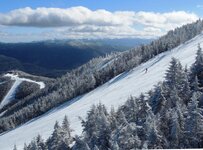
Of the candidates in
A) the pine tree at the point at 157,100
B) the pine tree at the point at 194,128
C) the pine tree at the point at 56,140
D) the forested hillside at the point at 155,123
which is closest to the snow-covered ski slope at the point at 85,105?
the pine tree at the point at 56,140

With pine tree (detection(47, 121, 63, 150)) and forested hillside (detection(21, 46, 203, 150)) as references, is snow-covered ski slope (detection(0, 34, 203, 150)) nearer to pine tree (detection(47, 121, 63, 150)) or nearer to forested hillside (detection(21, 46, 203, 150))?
pine tree (detection(47, 121, 63, 150))

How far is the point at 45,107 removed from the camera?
159500mm

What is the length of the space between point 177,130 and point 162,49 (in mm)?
147160

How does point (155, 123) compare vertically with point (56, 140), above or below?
above

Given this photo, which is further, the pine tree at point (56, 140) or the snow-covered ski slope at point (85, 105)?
the snow-covered ski slope at point (85, 105)

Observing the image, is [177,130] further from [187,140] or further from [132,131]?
[132,131]

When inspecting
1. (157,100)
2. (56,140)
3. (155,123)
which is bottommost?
(56,140)

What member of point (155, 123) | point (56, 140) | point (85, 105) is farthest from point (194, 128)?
point (85, 105)

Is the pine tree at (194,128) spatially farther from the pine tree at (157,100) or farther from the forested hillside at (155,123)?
the pine tree at (157,100)

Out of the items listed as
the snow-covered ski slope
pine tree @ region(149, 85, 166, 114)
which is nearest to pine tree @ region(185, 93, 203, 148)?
pine tree @ region(149, 85, 166, 114)

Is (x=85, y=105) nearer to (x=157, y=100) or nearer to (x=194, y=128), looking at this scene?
(x=157, y=100)

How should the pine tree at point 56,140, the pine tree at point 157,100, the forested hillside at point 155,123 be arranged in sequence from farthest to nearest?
1. the pine tree at point 56,140
2. the pine tree at point 157,100
3. the forested hillside at point 155,123

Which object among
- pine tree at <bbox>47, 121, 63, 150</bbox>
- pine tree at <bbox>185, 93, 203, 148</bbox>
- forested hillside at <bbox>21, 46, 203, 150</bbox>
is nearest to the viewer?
pine tree at <bbox>185, 93, 203, 148</bbox>

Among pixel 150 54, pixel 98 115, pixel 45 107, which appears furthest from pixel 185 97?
pixel 150 54
